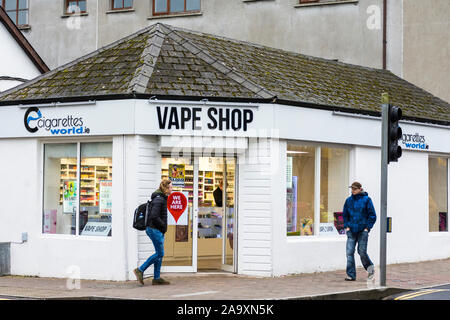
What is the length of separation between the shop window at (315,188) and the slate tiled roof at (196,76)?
1190 millimetres

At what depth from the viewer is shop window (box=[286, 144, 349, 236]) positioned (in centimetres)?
1627

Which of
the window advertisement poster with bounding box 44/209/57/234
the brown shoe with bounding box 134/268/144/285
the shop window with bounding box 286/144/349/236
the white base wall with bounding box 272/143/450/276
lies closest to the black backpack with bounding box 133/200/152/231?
the brown shoe with bounding box 134/268/144/285

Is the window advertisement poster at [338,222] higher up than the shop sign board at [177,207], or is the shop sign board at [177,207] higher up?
the shop sign board at [177,207]

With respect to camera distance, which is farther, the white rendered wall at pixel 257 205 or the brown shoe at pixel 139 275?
the white rendered wall at pixel 257 205

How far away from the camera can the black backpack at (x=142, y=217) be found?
1341cm

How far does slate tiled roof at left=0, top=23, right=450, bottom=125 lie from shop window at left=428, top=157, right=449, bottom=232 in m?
1.23

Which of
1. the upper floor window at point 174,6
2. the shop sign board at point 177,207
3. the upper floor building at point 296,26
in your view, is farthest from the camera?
the upper floor window at point 174,6

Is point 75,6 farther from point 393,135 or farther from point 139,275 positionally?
point 393,135

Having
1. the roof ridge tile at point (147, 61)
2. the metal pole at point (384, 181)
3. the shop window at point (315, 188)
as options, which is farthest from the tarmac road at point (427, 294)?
the roof ridge tile at point (147, 61)

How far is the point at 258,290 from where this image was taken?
505 inches

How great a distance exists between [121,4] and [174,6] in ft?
7.51

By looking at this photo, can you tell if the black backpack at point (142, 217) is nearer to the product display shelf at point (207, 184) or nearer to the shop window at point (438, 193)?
Result: the product display shelf at point (207, 184)

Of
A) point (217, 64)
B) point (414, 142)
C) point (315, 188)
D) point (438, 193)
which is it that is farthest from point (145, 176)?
point (438, 193)
